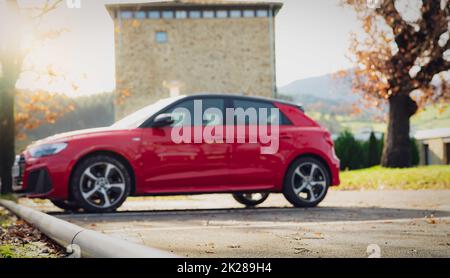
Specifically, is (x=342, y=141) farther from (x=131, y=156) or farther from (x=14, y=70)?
(x=131, y=156)

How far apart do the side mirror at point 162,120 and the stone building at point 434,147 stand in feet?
82.8

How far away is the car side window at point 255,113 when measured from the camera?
29.3 feet

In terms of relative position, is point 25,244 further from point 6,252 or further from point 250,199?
point 250,199

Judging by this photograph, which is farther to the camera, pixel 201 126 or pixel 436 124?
pixel 436 124

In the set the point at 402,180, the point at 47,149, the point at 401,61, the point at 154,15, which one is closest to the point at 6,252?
the point at 47,149

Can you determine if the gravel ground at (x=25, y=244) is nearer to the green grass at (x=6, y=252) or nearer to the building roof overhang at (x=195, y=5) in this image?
the green grass at (x=6, y=252)

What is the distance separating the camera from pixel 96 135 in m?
8.19

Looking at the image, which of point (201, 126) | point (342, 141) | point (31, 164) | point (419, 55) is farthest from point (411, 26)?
point (31, 164)

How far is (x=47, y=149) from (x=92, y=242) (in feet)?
15.7

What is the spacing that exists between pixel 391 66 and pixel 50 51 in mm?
10760

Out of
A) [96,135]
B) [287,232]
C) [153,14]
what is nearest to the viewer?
[287,232]

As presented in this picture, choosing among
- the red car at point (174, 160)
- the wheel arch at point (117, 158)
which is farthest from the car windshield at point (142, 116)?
the wheel arch at point (117, 158)

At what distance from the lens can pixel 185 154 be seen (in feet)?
27.7

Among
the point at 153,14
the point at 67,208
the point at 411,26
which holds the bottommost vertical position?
the point at 67,208
